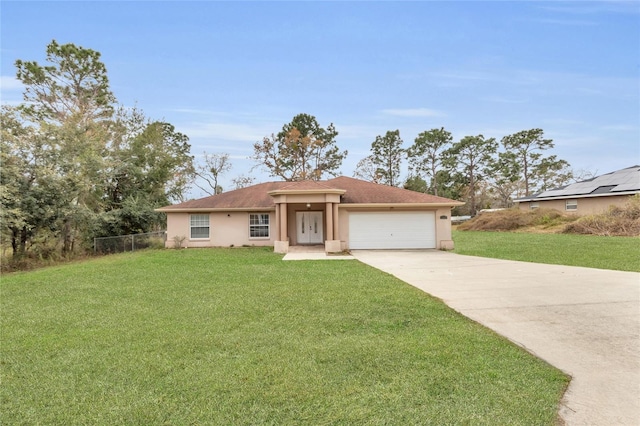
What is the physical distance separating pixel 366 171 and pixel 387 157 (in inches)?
152

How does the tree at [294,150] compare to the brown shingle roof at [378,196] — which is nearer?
the brown shingle roof at [378,196]

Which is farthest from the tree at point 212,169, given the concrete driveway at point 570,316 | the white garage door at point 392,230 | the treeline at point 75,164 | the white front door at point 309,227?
the concrete driveway at point 570,316

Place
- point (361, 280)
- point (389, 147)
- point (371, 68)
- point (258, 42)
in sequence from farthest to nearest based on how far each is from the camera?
point (389, 147)
point (371, 68)
point (258, 42)
point (361, 280)

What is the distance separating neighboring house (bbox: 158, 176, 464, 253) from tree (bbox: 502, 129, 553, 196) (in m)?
35.8

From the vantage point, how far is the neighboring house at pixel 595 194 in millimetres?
27406

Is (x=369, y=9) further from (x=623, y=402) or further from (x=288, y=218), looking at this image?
(x=623, y=402)

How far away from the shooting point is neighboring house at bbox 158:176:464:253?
16688 millimetres

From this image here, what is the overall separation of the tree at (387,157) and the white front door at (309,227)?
27.9 metres

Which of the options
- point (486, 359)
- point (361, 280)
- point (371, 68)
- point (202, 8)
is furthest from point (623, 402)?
point (371, 68)

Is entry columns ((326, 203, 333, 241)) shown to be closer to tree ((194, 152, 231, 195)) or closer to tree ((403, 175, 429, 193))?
tree ((194, 152, 231, 195))

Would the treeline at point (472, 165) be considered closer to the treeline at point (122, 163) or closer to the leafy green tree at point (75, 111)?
the treeline at point (122, 163)

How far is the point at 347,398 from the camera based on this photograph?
3191 millimetres

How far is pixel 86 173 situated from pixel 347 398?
21.0 m

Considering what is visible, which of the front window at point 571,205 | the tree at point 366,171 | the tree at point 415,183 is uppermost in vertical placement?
the tree at point 366,171
